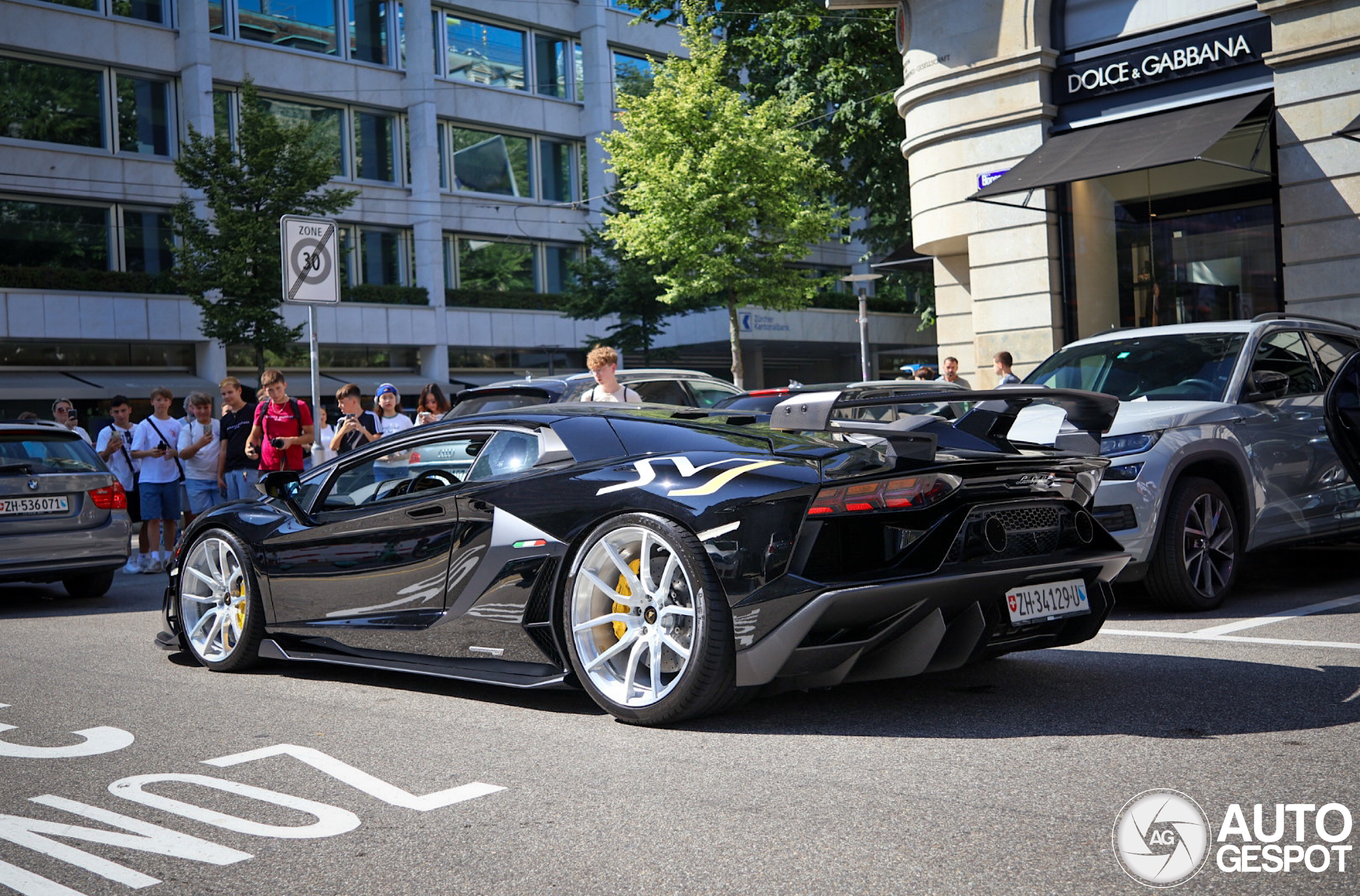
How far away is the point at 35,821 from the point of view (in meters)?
4.06

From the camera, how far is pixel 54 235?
34.3 metres

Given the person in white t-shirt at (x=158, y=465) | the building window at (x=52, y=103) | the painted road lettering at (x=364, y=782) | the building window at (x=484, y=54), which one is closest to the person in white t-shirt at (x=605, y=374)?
the painted road lettering at (x=364, y=782)

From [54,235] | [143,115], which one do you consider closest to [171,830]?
[54,235]

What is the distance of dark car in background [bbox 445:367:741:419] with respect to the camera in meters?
11.4

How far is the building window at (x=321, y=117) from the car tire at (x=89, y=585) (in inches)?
1130

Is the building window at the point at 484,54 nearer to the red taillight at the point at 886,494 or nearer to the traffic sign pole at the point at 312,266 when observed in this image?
the traffic sign pole at the point at 312,266

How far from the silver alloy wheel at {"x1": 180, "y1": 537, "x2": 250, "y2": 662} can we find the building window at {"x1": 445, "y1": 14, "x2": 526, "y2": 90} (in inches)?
1491

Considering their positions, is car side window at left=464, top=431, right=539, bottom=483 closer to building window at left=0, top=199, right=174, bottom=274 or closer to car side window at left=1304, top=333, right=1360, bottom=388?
car side window at left=1304, top=333, right=1360, bottom=388

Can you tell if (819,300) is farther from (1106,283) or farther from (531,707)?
(531,707)

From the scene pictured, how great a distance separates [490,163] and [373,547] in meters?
39.3

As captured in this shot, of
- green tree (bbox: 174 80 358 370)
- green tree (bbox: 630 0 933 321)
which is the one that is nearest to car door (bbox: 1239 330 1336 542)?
green tree (bbox: 630 0 933 321)

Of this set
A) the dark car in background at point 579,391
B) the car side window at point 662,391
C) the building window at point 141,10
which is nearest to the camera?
the dark car in background at point 579,391

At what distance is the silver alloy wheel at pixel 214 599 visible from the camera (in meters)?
6.73

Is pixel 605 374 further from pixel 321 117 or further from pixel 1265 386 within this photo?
pixel 321 117
